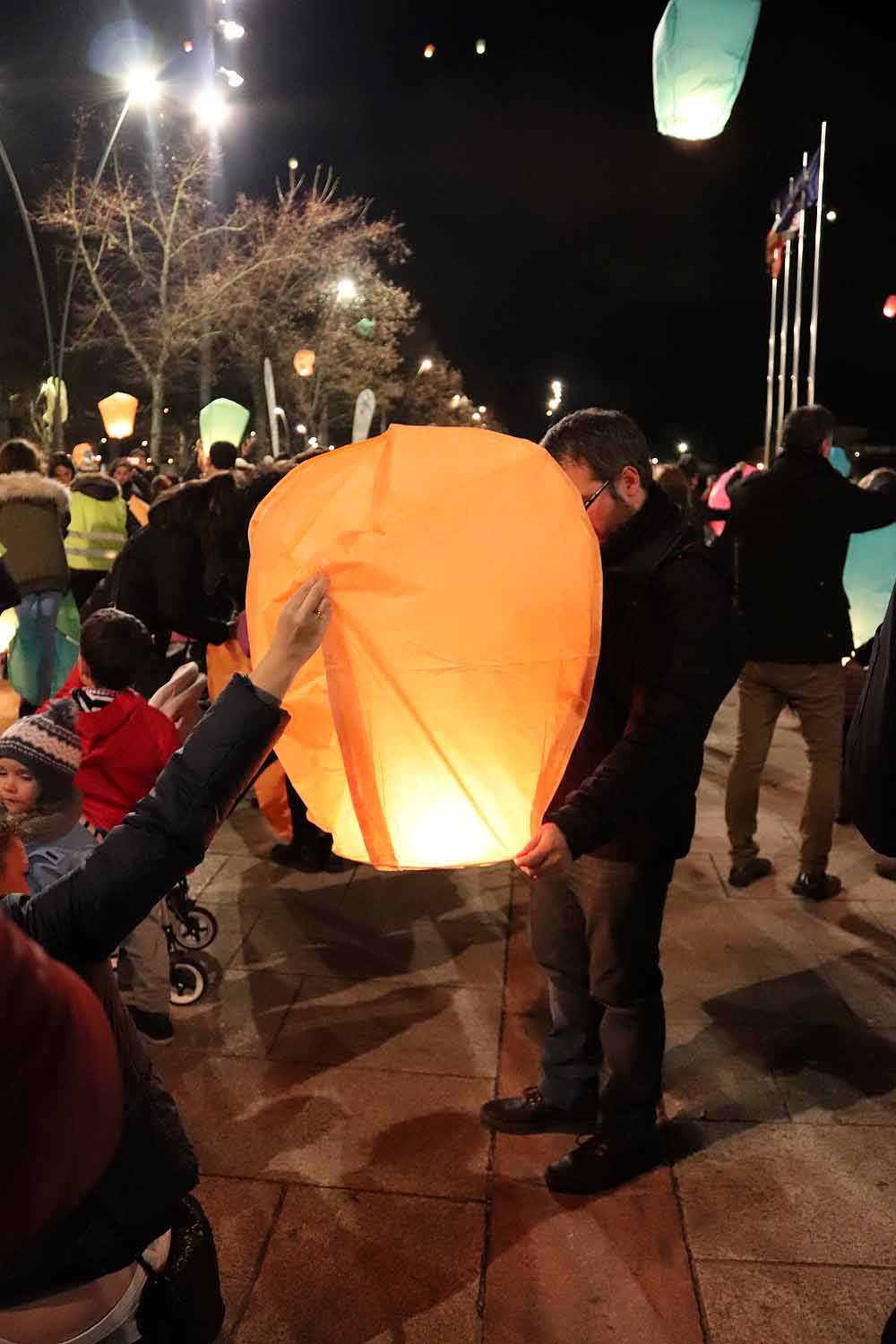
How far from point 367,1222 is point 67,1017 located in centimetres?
228

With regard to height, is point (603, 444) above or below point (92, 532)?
above

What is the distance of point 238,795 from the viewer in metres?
1.59

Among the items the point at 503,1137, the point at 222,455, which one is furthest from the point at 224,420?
the point at 503,1137

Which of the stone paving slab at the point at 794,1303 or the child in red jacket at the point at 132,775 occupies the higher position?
the child in red jacket at the point at 132,775

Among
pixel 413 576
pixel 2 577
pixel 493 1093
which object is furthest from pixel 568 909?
pixel 2 577

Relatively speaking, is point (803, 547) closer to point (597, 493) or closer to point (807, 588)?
point (807, 588)

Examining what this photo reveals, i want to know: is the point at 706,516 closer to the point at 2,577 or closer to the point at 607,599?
the point at 2,577

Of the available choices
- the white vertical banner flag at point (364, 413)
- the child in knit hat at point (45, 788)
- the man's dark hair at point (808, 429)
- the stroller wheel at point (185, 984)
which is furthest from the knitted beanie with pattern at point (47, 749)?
the white vertical banner flag at point (364, 413)

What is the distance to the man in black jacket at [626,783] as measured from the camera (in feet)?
8.57

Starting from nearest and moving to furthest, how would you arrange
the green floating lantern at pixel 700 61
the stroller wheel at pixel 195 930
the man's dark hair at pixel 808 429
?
the stroller wheel at pixel 195 930 → the man's dark hair at pixel 808 429 → the green floating lantern at pixel 700 61

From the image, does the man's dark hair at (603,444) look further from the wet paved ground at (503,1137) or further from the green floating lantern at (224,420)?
the green floating lantern at (224,420)

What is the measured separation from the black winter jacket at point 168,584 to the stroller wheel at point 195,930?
5.48 feet

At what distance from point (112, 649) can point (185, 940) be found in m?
1.53

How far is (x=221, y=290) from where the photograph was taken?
27000 mm
